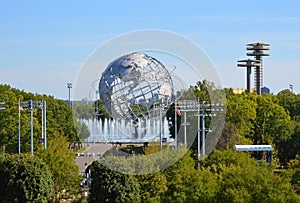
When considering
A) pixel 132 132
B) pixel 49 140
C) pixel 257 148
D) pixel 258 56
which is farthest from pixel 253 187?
pixel 258 56

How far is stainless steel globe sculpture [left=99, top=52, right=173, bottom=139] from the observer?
1401 inches

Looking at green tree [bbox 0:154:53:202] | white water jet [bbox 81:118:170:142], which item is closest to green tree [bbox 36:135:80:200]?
green tree [bbox 0:154:53:202]

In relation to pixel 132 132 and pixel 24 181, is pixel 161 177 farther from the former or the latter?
pixel 132 132

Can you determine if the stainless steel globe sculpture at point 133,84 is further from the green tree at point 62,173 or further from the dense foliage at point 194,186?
the dense foliage at point 194,186

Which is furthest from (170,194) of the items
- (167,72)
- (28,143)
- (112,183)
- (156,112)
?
(28,143)

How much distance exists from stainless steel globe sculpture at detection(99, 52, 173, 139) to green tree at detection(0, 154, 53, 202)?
7810mm

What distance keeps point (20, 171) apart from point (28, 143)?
78.3 feet

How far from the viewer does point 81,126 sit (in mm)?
43344

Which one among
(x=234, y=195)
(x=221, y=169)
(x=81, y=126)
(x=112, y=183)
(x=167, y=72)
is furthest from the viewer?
(x=81, y=126)

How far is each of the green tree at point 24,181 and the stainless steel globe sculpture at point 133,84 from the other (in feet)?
25.6

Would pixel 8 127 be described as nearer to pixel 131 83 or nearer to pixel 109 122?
pixel 109 122

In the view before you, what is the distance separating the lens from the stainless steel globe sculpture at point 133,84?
117 feet

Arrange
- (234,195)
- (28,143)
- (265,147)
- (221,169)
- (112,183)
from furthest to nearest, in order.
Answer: (28,143), (265,147), (221,169), (112,183), (234,195)

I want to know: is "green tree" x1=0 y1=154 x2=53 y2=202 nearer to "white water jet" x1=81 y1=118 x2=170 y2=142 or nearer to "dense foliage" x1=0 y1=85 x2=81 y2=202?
"dense foliage" x1=0 y1=85 x2=81 y2=202
